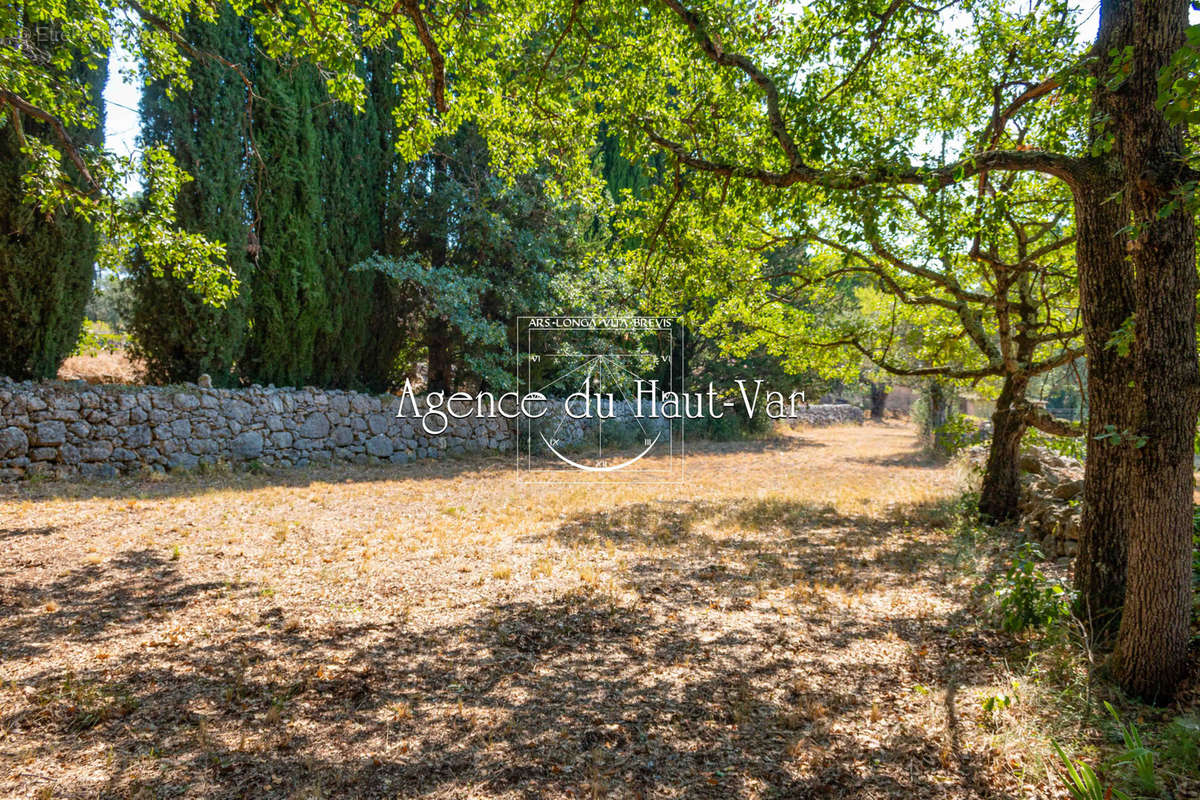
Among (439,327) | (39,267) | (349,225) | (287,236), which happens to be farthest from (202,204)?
(439,327)

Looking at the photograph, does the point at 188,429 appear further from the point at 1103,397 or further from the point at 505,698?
the point at 1103,397

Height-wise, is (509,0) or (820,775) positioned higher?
(509,0)

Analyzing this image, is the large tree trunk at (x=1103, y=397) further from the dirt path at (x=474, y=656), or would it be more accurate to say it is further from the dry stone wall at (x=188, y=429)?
the dry stone wall at (x=188, y=429)

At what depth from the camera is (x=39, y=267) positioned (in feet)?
27.1

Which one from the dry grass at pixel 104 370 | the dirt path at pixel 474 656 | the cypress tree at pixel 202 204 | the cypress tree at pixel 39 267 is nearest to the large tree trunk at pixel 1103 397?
the dirt path at pixel 474 656

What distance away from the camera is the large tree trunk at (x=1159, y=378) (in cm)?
274

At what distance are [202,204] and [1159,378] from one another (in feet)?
37.6

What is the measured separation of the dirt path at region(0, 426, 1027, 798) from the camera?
98.6 inches

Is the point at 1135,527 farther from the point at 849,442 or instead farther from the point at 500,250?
the point at 849,442

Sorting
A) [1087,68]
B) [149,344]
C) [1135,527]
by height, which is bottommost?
[1135,527]

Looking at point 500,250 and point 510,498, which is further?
point 500,250

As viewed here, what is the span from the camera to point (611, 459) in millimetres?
13188

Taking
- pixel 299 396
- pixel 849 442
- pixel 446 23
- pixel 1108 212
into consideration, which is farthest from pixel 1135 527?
pixel 849 442

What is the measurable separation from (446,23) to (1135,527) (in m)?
5.77
